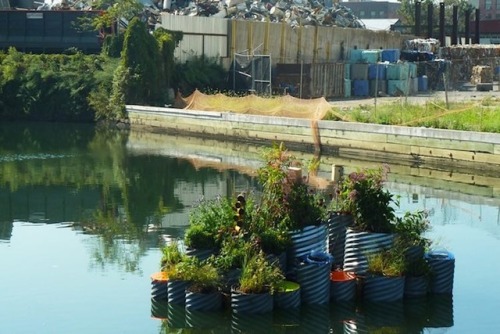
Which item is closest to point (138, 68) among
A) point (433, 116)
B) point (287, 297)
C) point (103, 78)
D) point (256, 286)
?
point (103, 78)

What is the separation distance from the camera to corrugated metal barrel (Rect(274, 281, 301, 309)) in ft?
54.4

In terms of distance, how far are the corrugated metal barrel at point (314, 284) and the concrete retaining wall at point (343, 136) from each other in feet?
54.9

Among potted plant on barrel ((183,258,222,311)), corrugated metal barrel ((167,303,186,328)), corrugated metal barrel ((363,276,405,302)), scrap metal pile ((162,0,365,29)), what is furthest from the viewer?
scrap metal pile ((162,0,365,29))

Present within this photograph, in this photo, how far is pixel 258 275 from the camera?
1612 centimetres

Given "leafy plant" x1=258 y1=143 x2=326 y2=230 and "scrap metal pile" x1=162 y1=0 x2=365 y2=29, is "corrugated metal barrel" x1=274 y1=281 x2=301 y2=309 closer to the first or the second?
"leafy plant" x1=258 y1=143 x2=326 y2=230

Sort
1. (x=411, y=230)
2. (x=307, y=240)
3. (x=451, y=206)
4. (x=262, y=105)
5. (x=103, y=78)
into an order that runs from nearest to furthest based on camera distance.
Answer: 1. (x=307, y=240)
2. (x=411, y=230)
3. (x=451, y=206)
4. (x=262, y=105)
5. (x=103, y=78)

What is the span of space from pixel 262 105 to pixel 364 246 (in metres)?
25.4

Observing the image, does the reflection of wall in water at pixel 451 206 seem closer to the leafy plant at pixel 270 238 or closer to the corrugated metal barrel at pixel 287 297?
the leafy plant at pixel 270 238

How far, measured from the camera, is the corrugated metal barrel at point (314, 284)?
16.8 metres

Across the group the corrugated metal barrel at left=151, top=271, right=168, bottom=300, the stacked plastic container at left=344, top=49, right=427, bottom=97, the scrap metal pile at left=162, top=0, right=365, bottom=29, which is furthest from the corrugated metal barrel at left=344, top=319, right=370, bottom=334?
the scrap metal pile at left=162, top=0, right=365, bottom=29

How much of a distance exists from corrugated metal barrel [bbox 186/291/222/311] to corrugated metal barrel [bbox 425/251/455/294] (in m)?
3.66

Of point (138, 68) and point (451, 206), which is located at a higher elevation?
point (138, 68)

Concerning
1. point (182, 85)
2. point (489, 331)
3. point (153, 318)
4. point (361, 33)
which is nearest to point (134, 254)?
point (153, 318)

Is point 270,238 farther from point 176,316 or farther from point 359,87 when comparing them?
point 359,87
